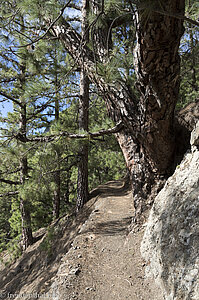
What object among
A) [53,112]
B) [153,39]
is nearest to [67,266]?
[153,39]

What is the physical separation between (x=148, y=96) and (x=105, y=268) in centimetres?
240

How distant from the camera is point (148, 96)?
2.26 metres

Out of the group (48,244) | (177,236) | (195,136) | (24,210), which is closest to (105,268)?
(177,236)

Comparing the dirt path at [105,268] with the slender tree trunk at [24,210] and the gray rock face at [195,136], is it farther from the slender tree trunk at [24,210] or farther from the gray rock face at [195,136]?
the slender tree trunk at [24,210]

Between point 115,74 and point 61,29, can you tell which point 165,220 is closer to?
point 115,74

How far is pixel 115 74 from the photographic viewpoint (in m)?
2.41

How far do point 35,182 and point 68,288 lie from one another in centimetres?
240

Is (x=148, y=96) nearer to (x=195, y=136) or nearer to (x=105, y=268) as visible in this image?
(x=195, y=136)

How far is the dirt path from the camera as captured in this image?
6.93 feet

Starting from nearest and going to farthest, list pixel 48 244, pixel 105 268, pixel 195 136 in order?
1. pixel 195 136
2. pixel 105 268
3. pixel 48 244

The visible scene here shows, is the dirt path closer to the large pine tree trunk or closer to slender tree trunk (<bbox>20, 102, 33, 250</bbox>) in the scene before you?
the large pine tree trunk

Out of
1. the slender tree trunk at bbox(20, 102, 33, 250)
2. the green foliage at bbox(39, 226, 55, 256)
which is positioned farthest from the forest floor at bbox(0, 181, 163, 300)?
the slender tree trunk at bbox(20, 102, 33, 250)

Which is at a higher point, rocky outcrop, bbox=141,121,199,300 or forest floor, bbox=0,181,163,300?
rocky outcrop, bbox=141,121,199,300

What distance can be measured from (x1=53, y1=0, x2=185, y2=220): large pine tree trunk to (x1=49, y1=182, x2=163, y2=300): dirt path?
673 millimetres
